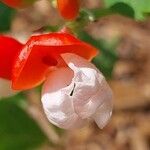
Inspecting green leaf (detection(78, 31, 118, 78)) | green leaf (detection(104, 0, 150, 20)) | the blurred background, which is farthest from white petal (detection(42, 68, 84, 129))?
the blurred background

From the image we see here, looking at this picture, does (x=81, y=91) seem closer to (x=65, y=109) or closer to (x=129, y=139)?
(x=65, y=109)

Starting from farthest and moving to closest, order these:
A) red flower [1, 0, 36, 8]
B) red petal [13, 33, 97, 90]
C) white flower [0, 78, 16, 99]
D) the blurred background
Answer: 1. the blurred background
2. white flower [0, 78, 16, 99]
3. red flower [1, 0, 36, 8]
4. red petal [13, 33, 97, 90]

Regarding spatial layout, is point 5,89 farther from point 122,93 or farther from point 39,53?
point 122,93

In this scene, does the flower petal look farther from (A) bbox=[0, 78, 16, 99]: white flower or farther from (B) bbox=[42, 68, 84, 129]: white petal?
(A) bbox=[0, 78, 16, 99]: white flower

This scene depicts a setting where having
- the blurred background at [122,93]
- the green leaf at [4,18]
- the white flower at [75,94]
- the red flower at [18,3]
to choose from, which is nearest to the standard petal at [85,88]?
the white flower at [75,94]

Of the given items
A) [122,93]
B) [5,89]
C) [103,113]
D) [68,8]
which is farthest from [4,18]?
[122,93]

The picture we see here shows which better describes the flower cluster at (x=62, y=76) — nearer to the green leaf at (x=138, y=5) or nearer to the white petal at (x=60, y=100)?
the white petal at (x=60, y=100)
